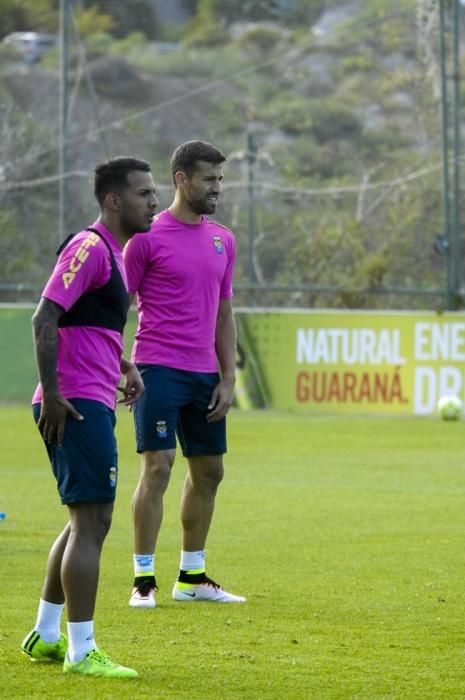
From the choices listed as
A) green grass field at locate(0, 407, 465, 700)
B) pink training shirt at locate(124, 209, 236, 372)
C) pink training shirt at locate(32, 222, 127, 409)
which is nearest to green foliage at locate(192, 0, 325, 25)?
green grass field at locate(0, 407, 465, 700)

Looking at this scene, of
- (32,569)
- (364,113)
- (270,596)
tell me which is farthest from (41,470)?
(364,113)

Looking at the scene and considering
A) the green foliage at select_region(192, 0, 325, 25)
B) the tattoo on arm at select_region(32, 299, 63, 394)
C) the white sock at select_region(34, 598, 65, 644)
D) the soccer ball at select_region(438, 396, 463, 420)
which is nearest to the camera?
the tattoo on arm at select_region(32, 299, 63, 394)

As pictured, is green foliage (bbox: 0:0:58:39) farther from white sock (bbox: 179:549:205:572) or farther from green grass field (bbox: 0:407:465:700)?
white sock (bbox: 179:549:205:572)

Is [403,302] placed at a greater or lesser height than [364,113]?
lesser

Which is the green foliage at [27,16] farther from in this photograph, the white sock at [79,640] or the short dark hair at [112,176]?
the white sock at [79,640]

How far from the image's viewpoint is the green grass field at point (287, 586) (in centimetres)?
625

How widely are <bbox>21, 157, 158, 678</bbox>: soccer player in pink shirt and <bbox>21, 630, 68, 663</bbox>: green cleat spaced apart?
20 centimetres

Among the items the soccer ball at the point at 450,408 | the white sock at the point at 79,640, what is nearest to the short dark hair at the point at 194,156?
the white sock at the point at 79,640

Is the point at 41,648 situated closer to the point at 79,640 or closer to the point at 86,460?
the point at 79,640

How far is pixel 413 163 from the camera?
29219mm

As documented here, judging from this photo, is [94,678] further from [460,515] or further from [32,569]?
[460,515]

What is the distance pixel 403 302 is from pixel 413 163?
3178 mm

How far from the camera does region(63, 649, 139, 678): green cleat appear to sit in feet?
20.3

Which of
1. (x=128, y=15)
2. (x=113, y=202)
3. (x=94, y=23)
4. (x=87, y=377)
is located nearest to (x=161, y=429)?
(x=87, y=377)
